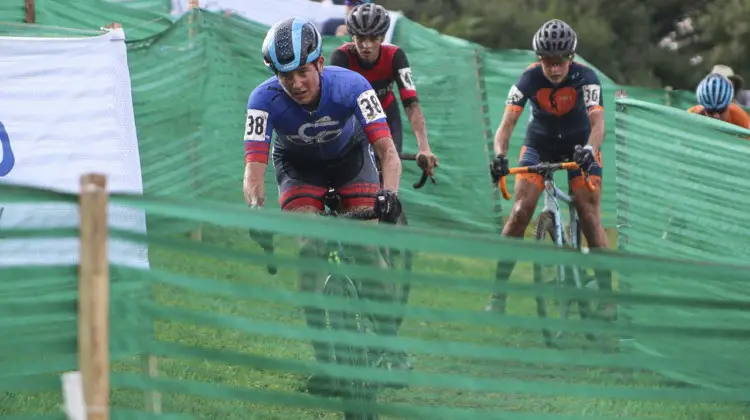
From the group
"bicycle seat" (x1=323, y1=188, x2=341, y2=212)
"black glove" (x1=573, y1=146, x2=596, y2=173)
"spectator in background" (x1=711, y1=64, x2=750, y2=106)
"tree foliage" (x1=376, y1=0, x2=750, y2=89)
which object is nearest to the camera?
"bicycle seat" (x1=323, y1=188, x2=341, y2=212)

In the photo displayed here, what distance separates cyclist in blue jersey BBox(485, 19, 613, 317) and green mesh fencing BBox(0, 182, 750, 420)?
4224 millimetres

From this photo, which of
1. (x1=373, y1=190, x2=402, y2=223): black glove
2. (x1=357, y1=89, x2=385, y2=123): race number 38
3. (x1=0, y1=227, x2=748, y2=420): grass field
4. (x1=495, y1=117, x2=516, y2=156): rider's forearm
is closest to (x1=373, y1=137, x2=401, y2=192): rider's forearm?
(x1=357, y1=89, x2=385, y2=123): race number 38

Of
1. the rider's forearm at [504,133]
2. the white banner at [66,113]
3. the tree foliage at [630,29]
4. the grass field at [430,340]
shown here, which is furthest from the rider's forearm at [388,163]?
the tree foliage at [630,29]

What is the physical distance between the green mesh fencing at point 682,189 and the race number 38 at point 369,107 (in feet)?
5.06

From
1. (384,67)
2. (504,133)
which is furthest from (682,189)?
(384,67)

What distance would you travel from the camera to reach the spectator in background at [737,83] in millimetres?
15341

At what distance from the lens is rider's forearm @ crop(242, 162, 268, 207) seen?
7102mm

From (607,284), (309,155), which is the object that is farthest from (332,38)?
(607,284)

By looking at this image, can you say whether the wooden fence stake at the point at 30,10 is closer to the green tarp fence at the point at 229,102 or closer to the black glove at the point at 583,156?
the green tarp fence at the point at 229,102

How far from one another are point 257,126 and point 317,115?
330 mm

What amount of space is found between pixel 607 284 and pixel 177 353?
8.35ft

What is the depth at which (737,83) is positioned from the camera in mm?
15727

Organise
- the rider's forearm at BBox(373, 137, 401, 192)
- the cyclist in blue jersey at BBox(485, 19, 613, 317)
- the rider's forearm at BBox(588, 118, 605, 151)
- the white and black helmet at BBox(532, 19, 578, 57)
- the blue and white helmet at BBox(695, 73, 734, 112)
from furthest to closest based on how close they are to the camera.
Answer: the blue and white helmet at BBox(695, 73, 734, 112), the rider's forearm at BBox(588, 118, 605, 151), the cyclist in blue jersey at BBox(485, 19, 613, 317), the white and black helmet at BBox(532, 19, 578, 57), the rider's forearm at BBox(373, 137, 401, 192)

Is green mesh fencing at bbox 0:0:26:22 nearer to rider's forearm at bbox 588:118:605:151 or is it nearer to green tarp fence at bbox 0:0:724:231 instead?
green tarp fence at bbox 0:0:724:231
